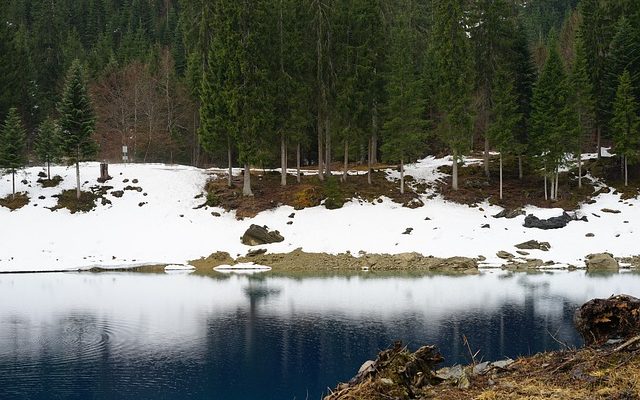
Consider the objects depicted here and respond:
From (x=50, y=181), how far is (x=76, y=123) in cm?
570

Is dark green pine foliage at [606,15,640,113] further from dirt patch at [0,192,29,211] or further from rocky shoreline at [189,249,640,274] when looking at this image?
dirt patch at [0,192,29,211]

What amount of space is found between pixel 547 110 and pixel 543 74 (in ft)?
10.5

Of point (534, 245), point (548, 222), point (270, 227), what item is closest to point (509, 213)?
point (548, 222)

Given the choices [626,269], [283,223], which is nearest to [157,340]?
[283,223]

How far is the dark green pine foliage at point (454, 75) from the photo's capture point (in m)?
46.0

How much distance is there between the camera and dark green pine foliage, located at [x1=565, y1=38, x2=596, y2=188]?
4528cm

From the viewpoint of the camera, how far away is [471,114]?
152 feet

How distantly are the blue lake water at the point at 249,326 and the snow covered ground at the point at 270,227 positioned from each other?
4.14 meters

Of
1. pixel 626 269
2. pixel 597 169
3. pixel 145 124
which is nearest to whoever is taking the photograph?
pixel 626 269

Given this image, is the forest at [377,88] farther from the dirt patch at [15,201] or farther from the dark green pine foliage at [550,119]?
the dirt patch at [15,201]

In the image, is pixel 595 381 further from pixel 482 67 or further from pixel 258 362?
pixel 482 67

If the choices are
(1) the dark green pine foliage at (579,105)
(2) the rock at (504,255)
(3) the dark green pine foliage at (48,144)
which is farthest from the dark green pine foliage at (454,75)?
(3) the dark green pine foliage at (48,144)

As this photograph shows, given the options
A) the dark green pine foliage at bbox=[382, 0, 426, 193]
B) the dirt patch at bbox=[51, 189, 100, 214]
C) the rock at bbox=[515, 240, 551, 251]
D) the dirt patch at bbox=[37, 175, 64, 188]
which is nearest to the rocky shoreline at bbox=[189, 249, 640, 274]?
the rock at bbox=[515, 240, 551, 251]

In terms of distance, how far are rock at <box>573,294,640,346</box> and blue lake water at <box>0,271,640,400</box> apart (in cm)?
756
